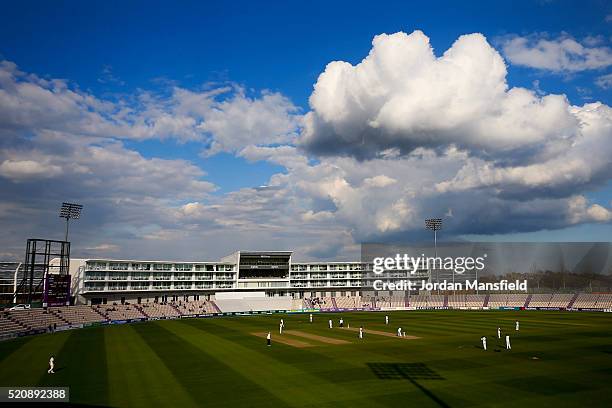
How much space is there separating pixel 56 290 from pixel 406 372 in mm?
66528

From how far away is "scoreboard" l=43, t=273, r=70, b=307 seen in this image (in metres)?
73.6

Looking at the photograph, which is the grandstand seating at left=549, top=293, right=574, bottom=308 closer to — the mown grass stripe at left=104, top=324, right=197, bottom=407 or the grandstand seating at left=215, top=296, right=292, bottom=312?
the grandstand seating at left=215, top=296, right=292, bottom=312

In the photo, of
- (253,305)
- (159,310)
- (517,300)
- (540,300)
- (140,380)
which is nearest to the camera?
(140,380)

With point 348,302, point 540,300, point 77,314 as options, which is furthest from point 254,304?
point 540,300

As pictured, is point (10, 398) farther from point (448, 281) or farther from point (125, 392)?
point (448, 281)

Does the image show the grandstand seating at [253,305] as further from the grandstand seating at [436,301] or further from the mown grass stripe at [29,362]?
the mown grass stripe at [29,362]

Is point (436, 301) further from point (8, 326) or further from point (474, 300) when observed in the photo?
point (8, 326)

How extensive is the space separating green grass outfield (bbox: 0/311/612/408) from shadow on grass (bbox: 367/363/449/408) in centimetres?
7

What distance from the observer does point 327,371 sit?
30.8 m

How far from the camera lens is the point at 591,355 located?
1411 inches

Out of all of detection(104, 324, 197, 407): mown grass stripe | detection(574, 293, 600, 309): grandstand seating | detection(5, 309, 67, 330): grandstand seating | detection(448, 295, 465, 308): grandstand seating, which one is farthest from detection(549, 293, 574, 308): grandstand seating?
detection(5, 309, 67, 330): grandstand seating

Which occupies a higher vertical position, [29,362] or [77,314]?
[29,362]

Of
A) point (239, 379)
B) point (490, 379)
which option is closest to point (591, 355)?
point (490, 379)

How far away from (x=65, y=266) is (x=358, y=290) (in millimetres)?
81687
